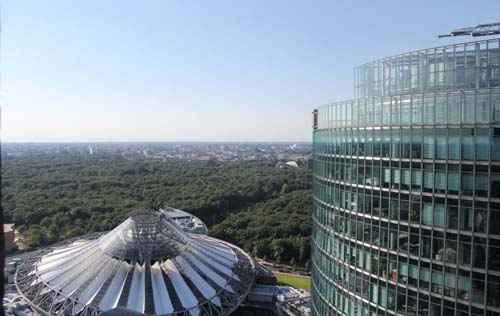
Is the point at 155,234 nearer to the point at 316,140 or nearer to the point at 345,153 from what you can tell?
the point at 316,140

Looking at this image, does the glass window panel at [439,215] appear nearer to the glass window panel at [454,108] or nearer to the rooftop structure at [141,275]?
the glass window panel at [454,108]

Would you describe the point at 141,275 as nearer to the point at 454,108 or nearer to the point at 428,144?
the point at 428,144

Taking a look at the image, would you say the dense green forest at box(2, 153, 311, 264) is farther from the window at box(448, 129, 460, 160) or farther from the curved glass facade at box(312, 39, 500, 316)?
the window at box(448, 129, 460, 160)

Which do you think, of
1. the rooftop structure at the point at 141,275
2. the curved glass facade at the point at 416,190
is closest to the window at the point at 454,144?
the curved glass facade at the point at 416,190

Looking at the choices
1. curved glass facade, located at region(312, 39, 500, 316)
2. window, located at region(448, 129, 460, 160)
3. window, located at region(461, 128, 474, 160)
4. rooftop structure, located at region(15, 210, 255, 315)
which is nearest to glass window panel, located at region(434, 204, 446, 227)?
curved glass facade, located at region(312, 39, 500, 316)

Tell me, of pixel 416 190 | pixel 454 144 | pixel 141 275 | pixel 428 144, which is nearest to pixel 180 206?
pixel 141 275

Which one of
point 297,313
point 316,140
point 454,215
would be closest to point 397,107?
point 454,215
